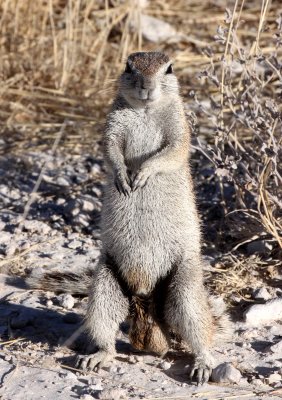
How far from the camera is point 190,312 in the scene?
461cm

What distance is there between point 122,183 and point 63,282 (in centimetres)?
97

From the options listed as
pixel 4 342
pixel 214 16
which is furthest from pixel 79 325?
pixel 214 16

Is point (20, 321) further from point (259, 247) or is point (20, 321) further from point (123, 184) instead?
point (259, 247)

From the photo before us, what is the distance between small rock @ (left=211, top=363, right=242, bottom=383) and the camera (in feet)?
14.5

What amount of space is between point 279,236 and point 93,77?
3371 millimetres

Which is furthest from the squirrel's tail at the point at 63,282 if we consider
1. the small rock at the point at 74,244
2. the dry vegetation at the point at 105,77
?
the dry vegetation at the point at 105,77

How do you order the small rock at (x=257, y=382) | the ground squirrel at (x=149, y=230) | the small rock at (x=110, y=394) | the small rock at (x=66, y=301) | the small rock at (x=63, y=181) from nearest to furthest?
the small rock at (x=110, y=394) → the small rock at (x=257, y=382) → the ground squirrel at (x=149, y=230) → the small rock at (x=66, y=301) → the small rock at (x=63, y=181)

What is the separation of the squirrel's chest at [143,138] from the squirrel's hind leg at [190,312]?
62 centimetres

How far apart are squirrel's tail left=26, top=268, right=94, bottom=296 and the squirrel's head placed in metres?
1.18

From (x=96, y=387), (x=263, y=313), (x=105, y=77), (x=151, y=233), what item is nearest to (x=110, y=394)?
(x=96, y=387)

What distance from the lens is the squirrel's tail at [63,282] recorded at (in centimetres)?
534

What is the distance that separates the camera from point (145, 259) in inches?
187

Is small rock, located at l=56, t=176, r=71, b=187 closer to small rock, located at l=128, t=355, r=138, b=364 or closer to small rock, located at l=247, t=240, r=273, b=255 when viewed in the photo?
small rock, located at l=247, t=240, r=273, b=255

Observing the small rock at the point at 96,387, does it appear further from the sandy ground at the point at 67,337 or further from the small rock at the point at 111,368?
the small rock at the point at 111,368
